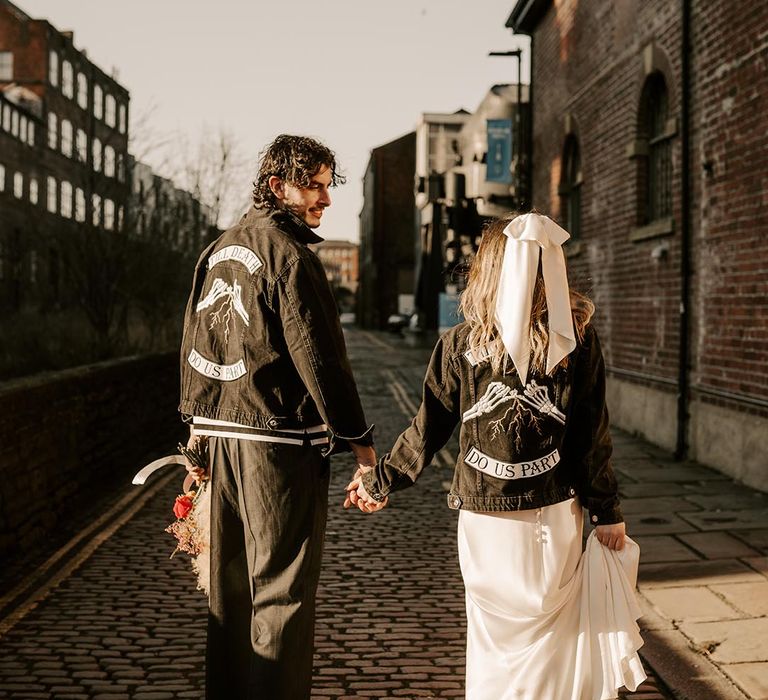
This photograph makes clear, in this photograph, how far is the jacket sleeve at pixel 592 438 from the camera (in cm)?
316

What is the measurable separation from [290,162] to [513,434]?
120cm

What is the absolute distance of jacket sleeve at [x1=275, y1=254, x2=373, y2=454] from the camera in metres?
3.22

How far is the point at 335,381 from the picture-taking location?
3240 millimetres

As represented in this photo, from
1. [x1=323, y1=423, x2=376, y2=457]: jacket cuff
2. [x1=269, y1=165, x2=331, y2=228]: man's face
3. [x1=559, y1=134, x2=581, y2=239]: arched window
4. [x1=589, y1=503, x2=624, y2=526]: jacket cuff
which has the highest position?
[x1=559, y1=134, x2=581, y2=239]: arched window

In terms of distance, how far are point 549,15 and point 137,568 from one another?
14.1 metres

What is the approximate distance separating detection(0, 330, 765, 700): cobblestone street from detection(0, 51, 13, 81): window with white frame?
154ft

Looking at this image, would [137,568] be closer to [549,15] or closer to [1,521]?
[1,521]

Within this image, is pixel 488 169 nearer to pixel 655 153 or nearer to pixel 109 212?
pixel 109 212

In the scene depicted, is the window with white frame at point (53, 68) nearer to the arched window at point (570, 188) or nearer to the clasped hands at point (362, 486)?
the arched window at point (570, 188)

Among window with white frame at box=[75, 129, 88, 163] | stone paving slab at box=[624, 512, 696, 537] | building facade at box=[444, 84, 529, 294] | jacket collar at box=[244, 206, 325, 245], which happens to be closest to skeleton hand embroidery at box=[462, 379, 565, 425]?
jacket collar at box=[244, 206, 325, 245]

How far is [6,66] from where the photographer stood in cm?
4953

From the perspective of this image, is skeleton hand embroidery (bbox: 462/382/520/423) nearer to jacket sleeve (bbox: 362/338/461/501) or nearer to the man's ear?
jacket sleeve (bbox: 362/338/461/501)

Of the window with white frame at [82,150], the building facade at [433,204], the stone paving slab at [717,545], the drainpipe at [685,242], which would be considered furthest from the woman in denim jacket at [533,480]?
the building facade at [433,204]

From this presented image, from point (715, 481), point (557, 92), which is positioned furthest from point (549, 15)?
point (715, 481)
